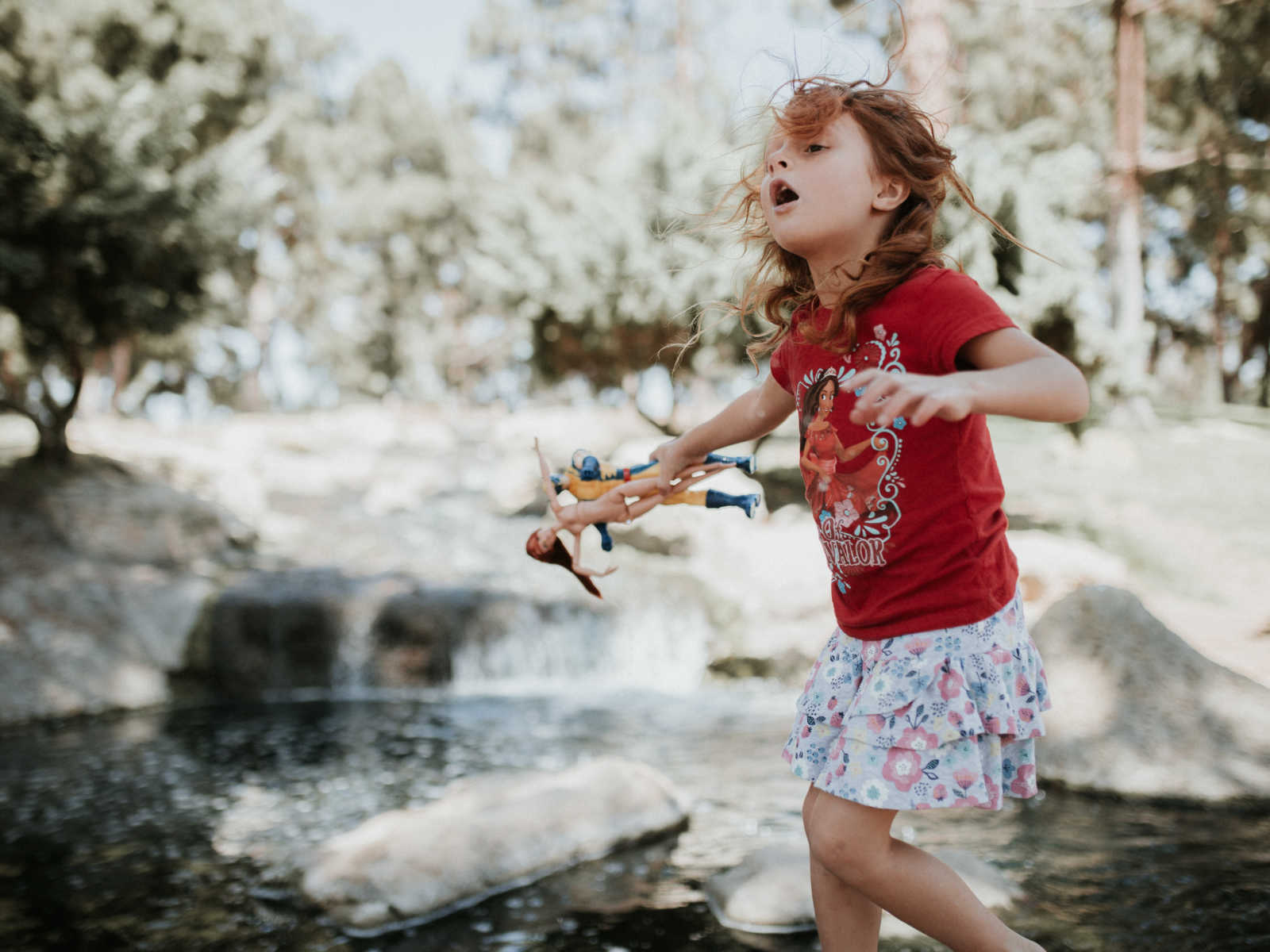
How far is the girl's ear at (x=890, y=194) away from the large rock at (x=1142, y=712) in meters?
3.59

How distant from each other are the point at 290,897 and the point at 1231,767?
3.91 m

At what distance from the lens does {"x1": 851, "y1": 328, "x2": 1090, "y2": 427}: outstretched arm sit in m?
1.50

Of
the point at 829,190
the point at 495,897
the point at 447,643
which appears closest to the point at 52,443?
the point at 447,643

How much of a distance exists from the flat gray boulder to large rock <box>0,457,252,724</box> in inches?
253

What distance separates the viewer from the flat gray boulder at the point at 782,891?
3184 mm

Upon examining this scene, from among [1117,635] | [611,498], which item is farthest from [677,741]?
[611,498]

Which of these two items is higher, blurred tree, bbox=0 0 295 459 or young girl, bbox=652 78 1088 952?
blurred tree, bbox=0 0 295 459

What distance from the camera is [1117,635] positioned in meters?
5.02

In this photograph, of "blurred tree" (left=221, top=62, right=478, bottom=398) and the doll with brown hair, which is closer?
the doll with brown hair

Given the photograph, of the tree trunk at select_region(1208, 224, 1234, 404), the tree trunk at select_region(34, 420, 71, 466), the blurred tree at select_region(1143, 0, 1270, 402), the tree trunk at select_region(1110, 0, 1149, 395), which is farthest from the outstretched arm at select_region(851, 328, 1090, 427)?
the tree trunk at select_region(1208, 224, 1234, 404)

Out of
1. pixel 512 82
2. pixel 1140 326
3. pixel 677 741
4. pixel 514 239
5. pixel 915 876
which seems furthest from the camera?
pixel 512 82

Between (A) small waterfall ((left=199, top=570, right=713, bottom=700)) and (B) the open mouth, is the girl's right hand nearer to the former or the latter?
(B) the open mouth

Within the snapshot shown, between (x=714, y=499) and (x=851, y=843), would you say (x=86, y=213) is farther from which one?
(x=851, y=843)

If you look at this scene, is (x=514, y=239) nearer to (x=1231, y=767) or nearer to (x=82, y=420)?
(x=82, y=420)
